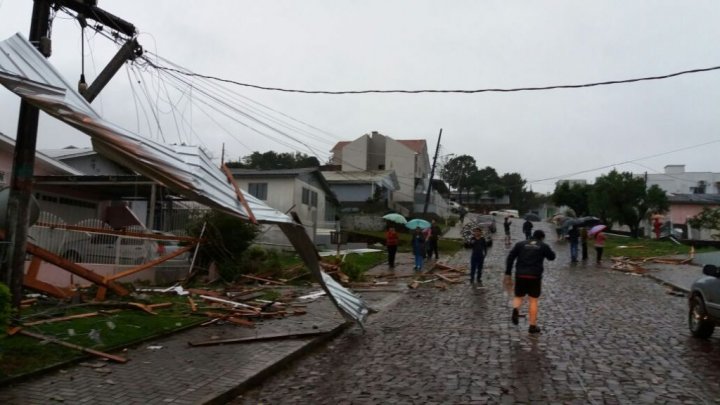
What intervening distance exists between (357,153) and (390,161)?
417 cm

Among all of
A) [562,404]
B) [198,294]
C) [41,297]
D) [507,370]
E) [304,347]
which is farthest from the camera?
[198,294]

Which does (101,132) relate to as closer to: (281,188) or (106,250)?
(106,250)

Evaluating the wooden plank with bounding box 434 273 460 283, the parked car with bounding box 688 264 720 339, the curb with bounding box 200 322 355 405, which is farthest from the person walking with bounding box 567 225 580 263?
the curb with bounding box 200 322 355 405

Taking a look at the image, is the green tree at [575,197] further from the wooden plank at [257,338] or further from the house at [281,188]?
the wooden plank at [257,338]

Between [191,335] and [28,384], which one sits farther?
[191,335]

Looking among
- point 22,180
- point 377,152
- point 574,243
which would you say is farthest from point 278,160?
point 22,180

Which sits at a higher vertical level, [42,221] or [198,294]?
[42,221]

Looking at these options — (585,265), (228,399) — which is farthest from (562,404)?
(585,265)

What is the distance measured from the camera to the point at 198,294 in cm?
1363

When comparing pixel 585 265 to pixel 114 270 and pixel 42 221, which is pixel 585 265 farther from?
pixel 42 221

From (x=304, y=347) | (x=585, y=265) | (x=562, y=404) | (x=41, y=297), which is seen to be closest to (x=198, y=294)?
(x=41, y=297)

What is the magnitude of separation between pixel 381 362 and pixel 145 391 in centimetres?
326

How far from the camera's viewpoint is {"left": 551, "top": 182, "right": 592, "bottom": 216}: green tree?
6103 centimetres

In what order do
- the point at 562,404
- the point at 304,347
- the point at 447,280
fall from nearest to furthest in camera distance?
the point at 562,404, the point at 304,347, the point at 447,280
